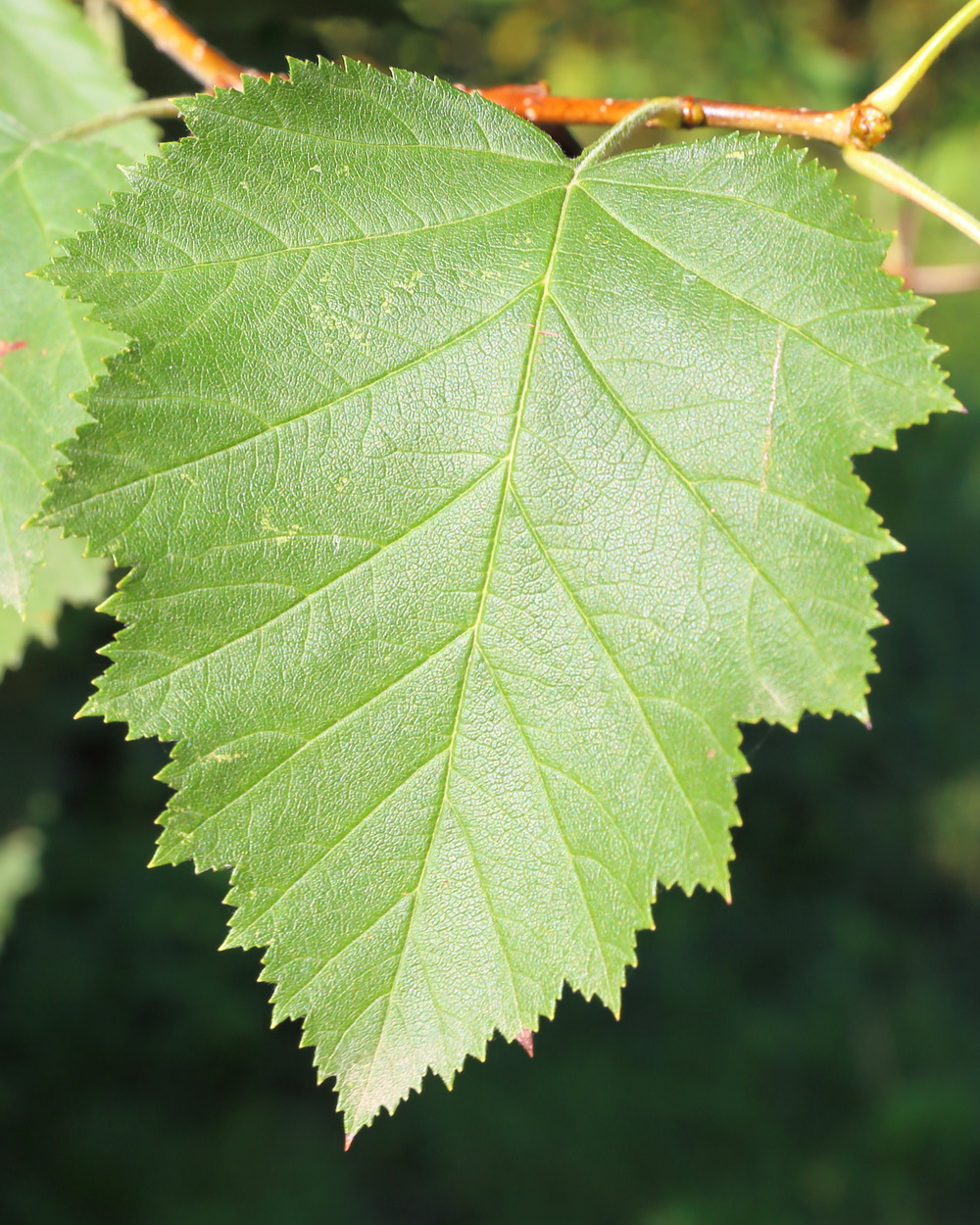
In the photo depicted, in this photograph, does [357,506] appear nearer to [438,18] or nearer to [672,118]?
[672,118]

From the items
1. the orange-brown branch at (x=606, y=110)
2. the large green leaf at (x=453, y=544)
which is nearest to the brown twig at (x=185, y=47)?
the orange-brown branch at (x=606, y=110)

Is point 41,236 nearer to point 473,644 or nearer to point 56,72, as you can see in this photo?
point 56,72

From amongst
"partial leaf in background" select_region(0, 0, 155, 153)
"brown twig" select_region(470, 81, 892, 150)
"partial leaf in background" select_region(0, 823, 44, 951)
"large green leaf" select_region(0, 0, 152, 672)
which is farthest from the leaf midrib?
"partial leaf in background" select_region(0, 823, 44, 951)

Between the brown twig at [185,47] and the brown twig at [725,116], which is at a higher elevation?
the brown twig at [185,47]

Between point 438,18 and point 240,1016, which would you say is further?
point 240,1016

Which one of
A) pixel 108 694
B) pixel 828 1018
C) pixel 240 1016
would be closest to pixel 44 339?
pixel 108 694

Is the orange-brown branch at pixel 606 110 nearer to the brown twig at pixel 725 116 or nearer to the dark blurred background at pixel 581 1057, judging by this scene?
the brown twig at pixel 725 116
